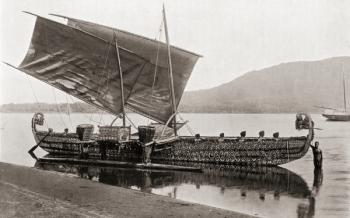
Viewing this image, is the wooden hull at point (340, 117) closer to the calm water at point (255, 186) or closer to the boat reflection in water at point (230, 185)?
the calm water at point (255, 186)

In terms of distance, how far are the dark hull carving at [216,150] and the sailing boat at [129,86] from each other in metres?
0.06

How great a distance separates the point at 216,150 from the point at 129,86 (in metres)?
7.30

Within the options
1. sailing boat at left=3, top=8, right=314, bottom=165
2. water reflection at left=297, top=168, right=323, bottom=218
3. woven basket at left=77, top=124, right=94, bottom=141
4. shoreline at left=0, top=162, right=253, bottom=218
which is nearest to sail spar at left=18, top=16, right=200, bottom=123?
sailing boat at left=3, top=8, right=314, bottom=165

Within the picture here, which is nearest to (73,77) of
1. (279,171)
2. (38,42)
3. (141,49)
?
(38,42)

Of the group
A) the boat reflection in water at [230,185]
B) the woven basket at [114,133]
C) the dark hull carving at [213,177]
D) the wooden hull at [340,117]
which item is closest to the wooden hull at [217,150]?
the woven basket at [114,133]

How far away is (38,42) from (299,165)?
59.9 ft

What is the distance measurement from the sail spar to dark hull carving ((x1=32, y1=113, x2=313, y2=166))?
2.81 metres

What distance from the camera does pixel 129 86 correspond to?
28.0m

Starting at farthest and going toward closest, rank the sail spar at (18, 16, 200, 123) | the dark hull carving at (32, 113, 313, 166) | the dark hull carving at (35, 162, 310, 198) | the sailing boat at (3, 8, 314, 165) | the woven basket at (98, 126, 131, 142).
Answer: the sail spar at (18, 16, 200, 123)
the sailing boat at (3, 8, 314, 165)
the dark hull carving at (32, 113, 313, 166)
the woven basket at (98, 126, 131, 142)
the dark hull carving at (35, 162, 310, 198)

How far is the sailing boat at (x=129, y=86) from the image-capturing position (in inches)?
971

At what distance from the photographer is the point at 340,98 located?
144875 mm

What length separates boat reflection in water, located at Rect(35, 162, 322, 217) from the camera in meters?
15.1

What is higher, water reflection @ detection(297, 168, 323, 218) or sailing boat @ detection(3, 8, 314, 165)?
sailing boat @ detection(3, 8, 314, 165)

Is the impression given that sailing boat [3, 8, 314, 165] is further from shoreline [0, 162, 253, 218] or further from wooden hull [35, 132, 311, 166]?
shoreline [0, 162, 253, 218]
